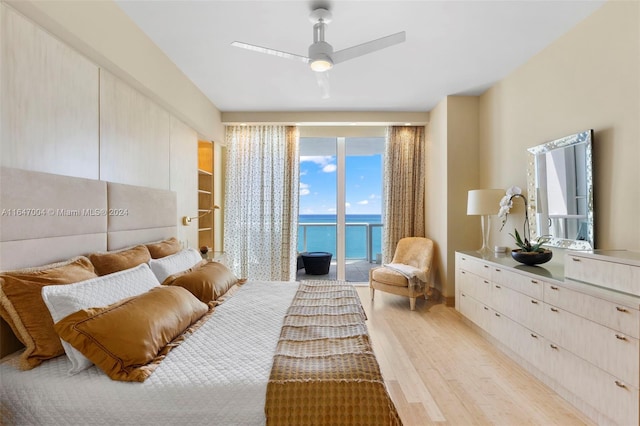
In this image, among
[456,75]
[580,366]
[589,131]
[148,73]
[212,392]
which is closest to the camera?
[212,392]

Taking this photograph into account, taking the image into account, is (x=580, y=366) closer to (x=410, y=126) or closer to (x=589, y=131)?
(x=589, y=131)

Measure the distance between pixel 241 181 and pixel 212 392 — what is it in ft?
13.4

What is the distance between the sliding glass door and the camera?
5.27 meters

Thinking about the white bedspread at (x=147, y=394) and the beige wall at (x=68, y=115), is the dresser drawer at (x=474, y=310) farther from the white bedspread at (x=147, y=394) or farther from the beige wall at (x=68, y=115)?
the beige wall at (x=68, y=115)

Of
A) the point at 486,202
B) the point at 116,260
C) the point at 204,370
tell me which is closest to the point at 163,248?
the point at 116,260

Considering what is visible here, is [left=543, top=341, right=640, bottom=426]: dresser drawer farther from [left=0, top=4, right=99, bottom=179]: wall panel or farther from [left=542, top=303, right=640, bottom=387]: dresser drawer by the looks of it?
[left=0, top=4, right=99, bottom=179]: wall panel

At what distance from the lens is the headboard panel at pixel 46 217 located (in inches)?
62.5

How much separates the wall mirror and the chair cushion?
5.22ft

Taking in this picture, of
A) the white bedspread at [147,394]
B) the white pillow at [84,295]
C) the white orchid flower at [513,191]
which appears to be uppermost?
the white orchid flower at [513,191]

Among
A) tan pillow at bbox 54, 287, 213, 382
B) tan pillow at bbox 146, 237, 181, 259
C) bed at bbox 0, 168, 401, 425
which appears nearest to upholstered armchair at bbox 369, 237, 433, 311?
bed at bbox 0, 168, 401, 425

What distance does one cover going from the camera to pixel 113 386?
1.31 m

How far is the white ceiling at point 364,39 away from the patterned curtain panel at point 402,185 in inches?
37.7

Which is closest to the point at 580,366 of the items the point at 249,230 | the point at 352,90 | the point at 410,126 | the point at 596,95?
the point at 596,95

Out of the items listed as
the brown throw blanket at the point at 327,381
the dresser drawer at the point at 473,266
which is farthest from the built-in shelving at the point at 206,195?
the dresser drawer at the point at 473,266
